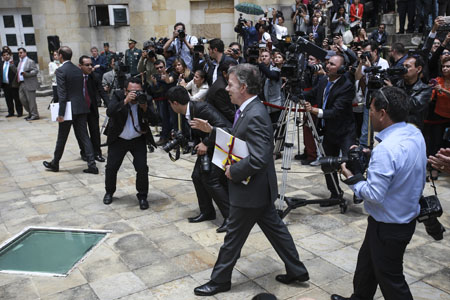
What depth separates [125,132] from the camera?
584 cm

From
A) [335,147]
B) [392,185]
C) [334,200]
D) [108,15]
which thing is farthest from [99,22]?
[392,185]

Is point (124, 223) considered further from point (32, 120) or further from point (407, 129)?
point (32, 120)

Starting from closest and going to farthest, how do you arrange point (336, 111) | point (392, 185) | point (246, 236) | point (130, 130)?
point (392, 185)
point (246, 236)
point (336, 111)
point (130, 130)

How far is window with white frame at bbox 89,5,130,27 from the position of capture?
17109 mm

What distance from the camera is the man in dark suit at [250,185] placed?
347 cm

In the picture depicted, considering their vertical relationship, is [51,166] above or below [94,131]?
below

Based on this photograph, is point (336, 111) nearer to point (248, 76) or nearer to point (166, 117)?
point (248, 76)

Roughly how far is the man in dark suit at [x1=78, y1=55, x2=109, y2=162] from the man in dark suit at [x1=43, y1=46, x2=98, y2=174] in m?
0.25

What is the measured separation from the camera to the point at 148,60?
10531 millimetres

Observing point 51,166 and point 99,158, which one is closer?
point 51,166

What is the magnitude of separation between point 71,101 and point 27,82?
20.4ft

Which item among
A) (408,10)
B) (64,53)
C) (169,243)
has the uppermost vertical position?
(408,10)

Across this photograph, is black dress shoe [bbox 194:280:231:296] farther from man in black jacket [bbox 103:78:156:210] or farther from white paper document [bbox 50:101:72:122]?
white paper document [bbox 50:101:72:122]

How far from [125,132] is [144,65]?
5.22 m
